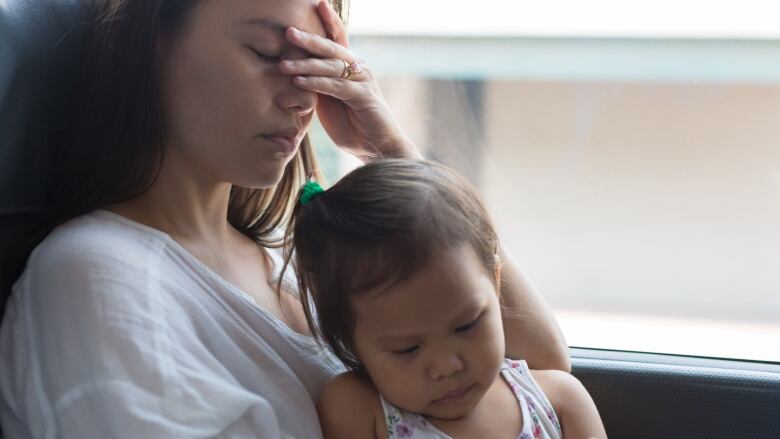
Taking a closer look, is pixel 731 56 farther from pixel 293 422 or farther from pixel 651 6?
pixel 293 422

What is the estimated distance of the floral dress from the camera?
102cm

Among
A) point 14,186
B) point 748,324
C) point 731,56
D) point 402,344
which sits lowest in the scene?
point 748,324

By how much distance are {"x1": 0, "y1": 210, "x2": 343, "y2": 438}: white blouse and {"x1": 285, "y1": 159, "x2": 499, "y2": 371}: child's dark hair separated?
10 centimetres

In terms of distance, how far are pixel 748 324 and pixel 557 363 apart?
2.03 ft

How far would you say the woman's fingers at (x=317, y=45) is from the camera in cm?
105

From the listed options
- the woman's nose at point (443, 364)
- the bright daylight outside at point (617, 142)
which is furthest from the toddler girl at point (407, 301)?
the bright daylight outside at point (617, 142)

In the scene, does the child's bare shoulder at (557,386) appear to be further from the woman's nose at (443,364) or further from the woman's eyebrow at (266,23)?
the woman's eyebrow at (266,23)

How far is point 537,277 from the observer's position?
1.81 m

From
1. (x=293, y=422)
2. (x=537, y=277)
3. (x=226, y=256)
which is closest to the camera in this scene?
(x=293, y=422)

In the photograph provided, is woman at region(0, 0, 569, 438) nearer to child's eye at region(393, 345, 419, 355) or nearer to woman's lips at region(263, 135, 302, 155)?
woman's lips at region(263, 135, 302, 155)

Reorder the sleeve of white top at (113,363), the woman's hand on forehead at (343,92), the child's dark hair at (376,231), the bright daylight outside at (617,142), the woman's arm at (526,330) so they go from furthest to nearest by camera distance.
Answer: the bright daylight outside at (617,142) < the woman's arm at (526,330) < the woman's hand on forehead at (343,92) < the child's dark hair at (376,231) < the sleeve of white top at (113,363)

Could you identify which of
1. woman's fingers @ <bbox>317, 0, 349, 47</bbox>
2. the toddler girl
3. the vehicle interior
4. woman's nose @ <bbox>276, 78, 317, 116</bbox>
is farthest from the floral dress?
woman's fingers @ <bbox>317, 0, 349, 47</bbox>

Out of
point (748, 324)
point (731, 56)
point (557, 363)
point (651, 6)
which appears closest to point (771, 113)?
point (731, 56)

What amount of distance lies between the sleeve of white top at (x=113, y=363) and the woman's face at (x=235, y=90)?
0.59 ft
